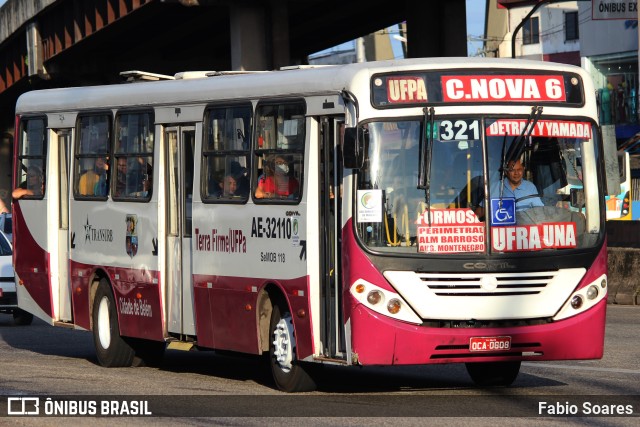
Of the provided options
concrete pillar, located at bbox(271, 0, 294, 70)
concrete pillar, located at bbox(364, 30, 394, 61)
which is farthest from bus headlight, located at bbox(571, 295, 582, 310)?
concrete pillar, located at bbox(364, 30, 394, 61)

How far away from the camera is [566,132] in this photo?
13.0 m

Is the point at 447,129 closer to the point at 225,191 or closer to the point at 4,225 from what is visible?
the point at 225,191

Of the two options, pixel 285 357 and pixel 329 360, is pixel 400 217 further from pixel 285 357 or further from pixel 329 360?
pixel 285 357

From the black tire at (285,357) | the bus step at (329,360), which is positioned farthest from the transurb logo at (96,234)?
the bus step at (329,360)

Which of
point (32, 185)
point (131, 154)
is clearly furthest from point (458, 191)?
point (32, 185)

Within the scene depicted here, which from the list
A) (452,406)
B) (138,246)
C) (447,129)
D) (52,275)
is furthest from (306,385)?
(52,275)

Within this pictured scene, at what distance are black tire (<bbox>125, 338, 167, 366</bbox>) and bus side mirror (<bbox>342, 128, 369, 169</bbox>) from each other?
5.58 metres

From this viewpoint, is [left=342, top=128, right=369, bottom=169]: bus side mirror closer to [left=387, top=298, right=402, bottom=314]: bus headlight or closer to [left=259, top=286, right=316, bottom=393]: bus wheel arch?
[left=387, top=298, right=402, bottom=314]: bus headlight

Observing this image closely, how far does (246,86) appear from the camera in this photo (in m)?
14.2

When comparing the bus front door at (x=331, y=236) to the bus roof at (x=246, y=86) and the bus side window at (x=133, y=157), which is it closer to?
the bus roof at (x=246, y=86)

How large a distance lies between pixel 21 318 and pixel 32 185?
7.11 metres

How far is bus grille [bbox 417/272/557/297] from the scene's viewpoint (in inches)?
484

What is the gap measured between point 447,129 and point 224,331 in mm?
3301

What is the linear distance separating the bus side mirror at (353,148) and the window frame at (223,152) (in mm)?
1977
